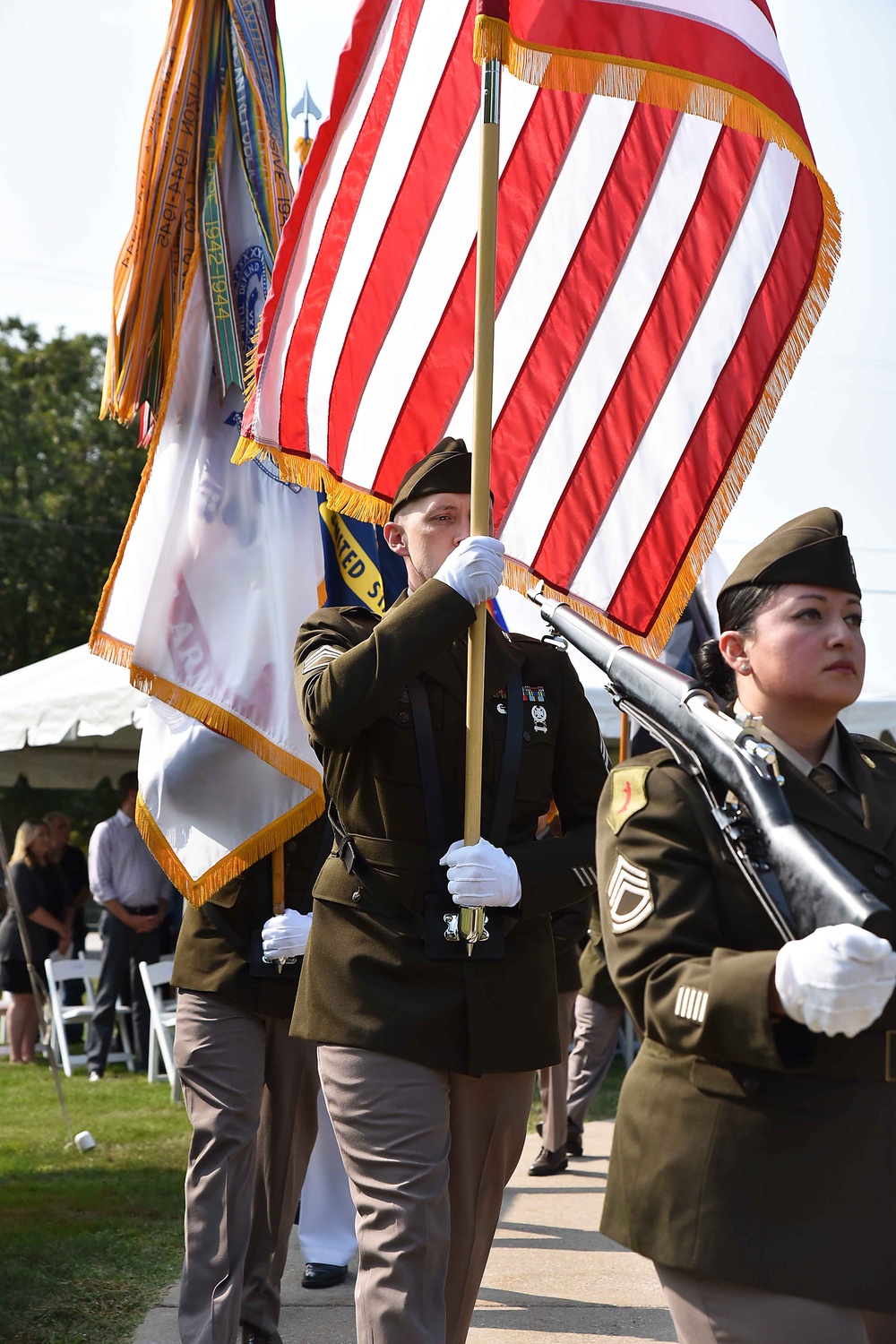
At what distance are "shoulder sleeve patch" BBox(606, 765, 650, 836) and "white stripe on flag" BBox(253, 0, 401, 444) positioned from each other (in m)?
2.06

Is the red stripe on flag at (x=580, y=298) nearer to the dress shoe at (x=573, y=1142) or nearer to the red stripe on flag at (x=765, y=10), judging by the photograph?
the red stripe on flag at (x=765, y=10)

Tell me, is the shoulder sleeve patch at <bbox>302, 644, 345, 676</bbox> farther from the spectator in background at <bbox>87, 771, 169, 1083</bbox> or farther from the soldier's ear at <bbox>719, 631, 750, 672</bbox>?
the spectator in background at <bbox>87, 771, 169, 1083</bbox>

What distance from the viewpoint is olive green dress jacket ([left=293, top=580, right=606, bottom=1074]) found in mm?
3088

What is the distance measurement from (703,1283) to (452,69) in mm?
3212

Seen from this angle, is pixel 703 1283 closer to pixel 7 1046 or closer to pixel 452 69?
pixel 452 69

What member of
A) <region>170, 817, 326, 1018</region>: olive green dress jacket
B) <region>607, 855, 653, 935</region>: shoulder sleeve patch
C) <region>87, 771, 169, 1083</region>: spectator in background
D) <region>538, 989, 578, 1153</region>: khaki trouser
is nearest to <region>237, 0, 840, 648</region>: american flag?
<region>170, 817, 326, 1018</region>: olive green dress jacket

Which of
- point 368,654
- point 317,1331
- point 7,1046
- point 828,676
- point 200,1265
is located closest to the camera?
point 828,676

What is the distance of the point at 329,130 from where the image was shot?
13.6ft

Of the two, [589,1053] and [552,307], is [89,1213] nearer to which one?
[589,1053]

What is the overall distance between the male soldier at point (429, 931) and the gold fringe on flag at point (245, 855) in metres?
1.28

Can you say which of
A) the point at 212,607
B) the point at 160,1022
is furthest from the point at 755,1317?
the point at 160,1022

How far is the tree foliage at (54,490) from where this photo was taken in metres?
32.3

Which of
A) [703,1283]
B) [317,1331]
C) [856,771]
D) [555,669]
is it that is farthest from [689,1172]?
[317,1331]

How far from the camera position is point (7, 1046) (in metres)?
13.5
